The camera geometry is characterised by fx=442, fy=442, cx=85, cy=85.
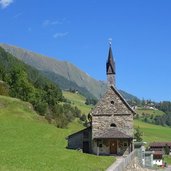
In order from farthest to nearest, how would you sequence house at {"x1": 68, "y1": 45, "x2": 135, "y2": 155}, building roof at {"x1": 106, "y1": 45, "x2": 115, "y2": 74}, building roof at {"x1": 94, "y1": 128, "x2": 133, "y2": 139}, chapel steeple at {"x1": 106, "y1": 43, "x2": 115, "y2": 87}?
1. building roof at {"x1": 106, "y1": 45, "x2": 115, "y2": 74}
2. chapel steeple at {"x1": 106, "y1": 43, "x2": 115, "y2": 87}
3. house at {"x1": 68, "y1": 45, "x2": 135, "y2": 155}
4. building roof at {"x1": 94, "y1": 128, "x2": 133, "y2": 139}

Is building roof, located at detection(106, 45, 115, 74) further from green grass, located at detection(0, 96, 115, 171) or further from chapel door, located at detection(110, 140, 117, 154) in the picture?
green grass, located at detection(0, 96, 115, 171)

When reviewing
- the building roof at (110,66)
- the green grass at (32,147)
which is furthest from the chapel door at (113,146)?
the building roof at (110,66)

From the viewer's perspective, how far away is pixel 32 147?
4728cm

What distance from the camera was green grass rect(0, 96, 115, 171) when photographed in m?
33.2

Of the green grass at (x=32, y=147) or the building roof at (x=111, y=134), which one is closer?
the green grass at (x=32, y=147)

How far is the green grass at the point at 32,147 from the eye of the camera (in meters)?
33.2

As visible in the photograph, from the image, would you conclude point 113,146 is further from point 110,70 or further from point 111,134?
point 110,70

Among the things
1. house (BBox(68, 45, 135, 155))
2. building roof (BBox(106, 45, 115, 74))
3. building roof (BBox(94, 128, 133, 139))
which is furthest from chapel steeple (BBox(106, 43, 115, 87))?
building roof (BBox(94, 128, 133, 139))

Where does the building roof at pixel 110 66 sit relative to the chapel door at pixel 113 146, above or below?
above

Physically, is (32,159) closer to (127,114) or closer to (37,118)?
(127,114)

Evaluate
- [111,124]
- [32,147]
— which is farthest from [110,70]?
[32,147]

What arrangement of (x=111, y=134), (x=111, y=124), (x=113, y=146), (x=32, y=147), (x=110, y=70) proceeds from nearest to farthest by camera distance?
1. (x=32, y=147)
2. (x=111, y=134)
3. (x=113, y=146)
4. (x=111, y=124)
5. (x=110, y=70)

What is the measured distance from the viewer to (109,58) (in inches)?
2805

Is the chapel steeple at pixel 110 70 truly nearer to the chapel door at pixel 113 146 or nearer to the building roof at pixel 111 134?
the building roof at pixel 111 134
